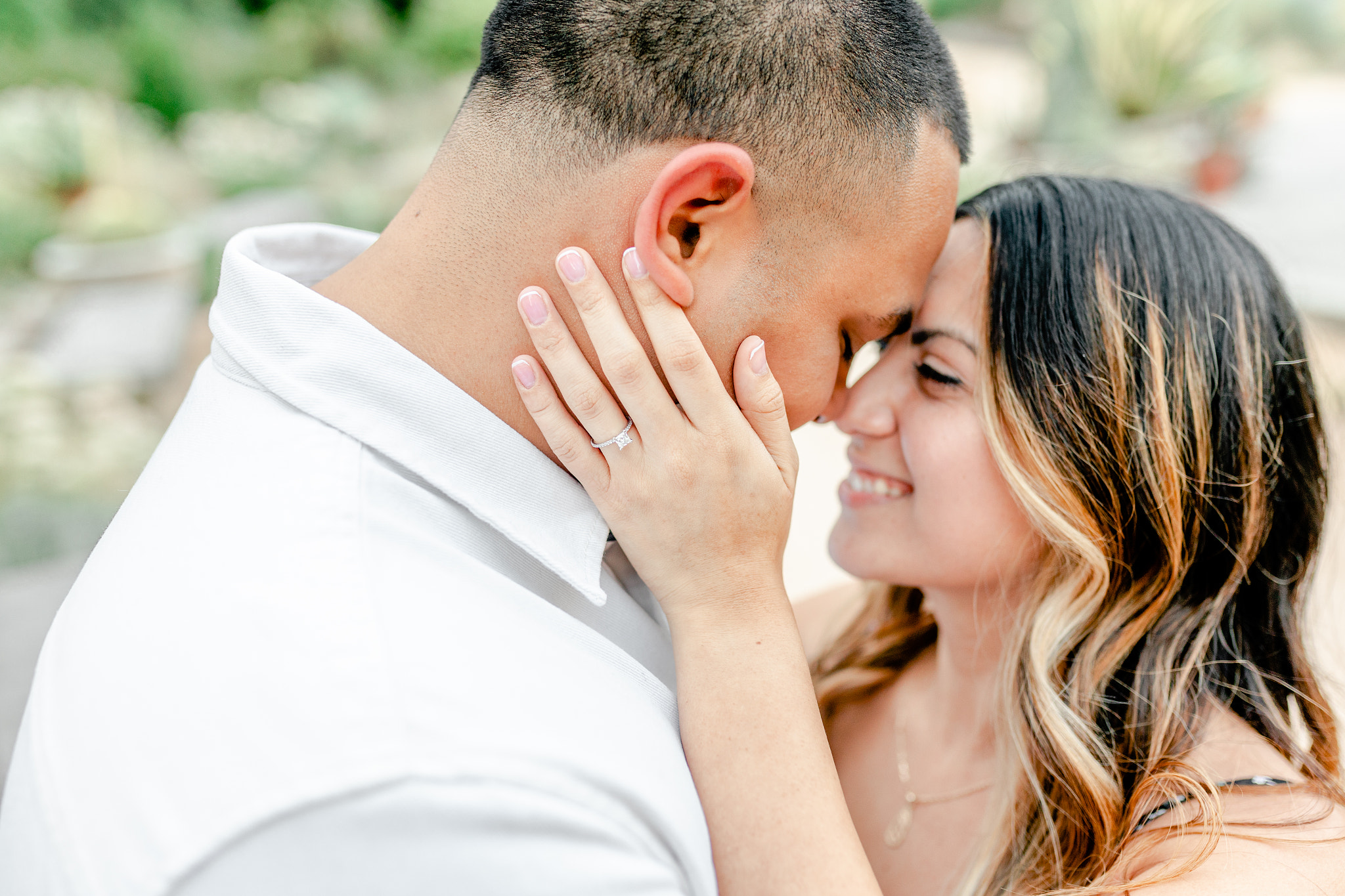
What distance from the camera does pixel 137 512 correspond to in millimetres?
1212

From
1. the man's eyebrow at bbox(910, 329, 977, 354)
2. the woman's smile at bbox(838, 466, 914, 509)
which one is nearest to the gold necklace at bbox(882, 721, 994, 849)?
the woman's smile at bbox(838, 466, 914, 509)

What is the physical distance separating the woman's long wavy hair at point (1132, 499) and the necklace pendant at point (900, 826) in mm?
259

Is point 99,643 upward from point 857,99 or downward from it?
downward

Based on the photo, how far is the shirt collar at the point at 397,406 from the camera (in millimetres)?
1229

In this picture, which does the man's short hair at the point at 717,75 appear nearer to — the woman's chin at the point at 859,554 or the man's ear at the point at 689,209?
the man's ear at the point at 689,209

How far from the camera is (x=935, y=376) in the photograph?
1860mm

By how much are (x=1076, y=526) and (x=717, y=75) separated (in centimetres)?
107

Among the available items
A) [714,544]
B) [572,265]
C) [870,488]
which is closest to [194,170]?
[870,488]

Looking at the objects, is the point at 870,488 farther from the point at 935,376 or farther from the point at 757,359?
the point at 757,359

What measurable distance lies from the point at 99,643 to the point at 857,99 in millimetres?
1213

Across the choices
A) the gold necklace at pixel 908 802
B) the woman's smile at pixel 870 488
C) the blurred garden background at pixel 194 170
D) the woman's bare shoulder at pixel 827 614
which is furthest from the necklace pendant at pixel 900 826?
the blurred garden background at pixel 194 170

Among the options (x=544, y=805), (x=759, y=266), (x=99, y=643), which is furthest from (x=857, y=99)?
(x=99, y=643)

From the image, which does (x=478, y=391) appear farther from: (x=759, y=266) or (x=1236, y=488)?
(x=1236, y=488)

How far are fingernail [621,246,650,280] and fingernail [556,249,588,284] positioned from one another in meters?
0.06
